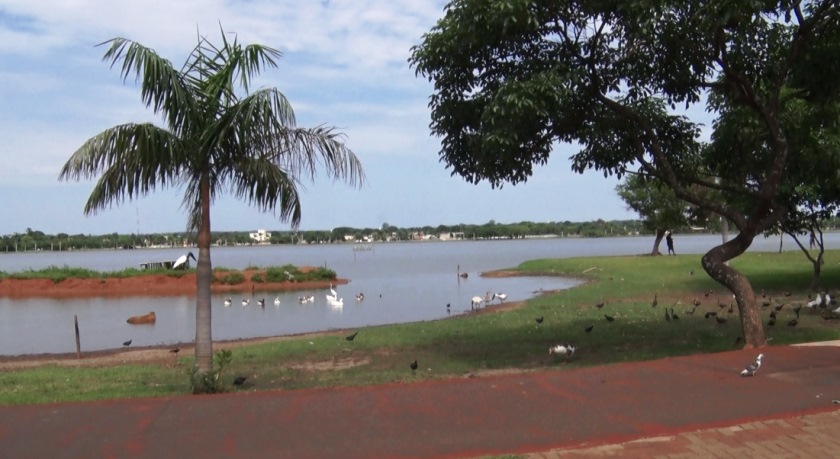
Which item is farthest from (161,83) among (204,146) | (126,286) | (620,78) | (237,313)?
(126,286)

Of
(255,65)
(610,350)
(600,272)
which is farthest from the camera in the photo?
(600,272)

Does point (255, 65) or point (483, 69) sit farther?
point (483, 69)

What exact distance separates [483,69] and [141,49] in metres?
4.78

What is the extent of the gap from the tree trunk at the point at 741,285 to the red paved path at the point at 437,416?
187cm

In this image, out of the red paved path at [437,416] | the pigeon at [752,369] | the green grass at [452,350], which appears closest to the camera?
the red paved path at [437,416]

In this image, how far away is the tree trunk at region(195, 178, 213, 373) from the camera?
1016 centimetres

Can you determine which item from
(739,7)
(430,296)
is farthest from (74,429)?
(430,296)

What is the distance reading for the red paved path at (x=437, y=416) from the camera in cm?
676

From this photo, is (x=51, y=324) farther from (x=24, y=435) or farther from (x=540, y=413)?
(x=540, y=413)

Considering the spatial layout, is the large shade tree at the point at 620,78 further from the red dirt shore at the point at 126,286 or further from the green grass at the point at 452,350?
the red dirt shore at the point at 126,286

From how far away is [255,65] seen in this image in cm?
1030

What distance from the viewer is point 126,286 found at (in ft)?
176

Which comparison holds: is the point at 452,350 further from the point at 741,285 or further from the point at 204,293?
the point at 204,293

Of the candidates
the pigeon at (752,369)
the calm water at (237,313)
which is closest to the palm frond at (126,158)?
the pigeon at (752,369)
